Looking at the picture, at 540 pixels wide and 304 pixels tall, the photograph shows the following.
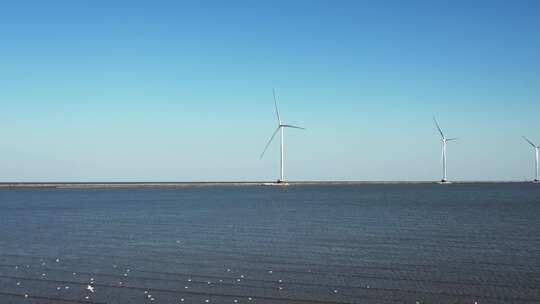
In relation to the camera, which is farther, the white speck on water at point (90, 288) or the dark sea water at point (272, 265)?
the white speck on water at point (90, 288)

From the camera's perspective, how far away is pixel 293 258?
3650 centimetres

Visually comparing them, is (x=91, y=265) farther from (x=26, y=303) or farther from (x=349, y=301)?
(x=349, y=301)

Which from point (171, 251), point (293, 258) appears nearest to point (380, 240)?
point (293, 258)

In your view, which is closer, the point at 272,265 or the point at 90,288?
the point at 90,288

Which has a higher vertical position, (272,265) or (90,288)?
(272,265)

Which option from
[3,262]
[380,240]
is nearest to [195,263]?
[3,262]

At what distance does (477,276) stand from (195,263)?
1536 centimetres

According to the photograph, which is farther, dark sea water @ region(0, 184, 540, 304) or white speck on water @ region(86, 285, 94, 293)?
white speck on water @ region(86, 285, 94, 293)

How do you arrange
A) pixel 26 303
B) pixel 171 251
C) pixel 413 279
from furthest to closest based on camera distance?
1. pixel 171 251
2. pixel 413 279
3. pixel 26 303

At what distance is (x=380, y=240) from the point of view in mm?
46938

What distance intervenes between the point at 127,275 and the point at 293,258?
34.7ft

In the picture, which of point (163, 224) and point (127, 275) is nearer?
point (127, 275)

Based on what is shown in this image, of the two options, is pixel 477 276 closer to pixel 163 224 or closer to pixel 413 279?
pixel 413 279

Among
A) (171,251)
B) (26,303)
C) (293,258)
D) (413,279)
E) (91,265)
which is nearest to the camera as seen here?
(26,303)
